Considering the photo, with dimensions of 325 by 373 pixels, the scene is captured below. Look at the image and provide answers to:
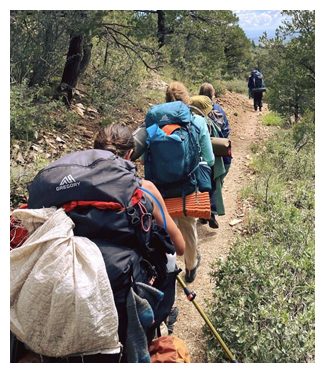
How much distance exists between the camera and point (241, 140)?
11625 mm

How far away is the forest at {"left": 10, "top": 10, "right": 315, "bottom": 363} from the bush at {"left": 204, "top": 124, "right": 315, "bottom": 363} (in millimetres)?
11

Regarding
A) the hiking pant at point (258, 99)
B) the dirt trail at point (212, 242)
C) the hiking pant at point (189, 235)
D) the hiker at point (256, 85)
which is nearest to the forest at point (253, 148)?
the dirt trail at point (212, 242)

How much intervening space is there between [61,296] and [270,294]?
2242mm

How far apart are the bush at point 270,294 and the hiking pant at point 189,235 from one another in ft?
1.18

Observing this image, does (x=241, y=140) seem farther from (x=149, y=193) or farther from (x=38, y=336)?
(x=38, y=336)

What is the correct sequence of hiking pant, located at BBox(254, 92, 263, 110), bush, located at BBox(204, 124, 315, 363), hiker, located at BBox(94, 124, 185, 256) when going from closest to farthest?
hiker, located at BBox(94, 124, 185, 256) → bush, located at BBox(204, 124, 315, 363) → hiking pant, located at BBox(254, 92, 263, 110)

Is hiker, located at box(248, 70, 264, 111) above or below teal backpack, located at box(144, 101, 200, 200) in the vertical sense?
above

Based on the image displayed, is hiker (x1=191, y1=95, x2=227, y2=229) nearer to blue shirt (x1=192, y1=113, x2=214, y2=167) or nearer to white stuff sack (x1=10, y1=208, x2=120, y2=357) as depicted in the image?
blue shirt (x1=192, y1=113, x2=214, y2=167)

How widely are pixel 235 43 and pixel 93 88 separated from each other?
22244 millimetres

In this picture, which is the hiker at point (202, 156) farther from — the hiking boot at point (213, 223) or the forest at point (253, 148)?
the hiking boot at point (213, 223)

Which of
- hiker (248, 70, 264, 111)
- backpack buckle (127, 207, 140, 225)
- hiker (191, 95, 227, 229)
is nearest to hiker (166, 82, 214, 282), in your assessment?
hiker (191, 95, 227, 229)

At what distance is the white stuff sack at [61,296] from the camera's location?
162 cm

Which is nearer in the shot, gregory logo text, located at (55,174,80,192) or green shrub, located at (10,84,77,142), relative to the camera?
gregory logo text, located at (55,174,80,192)

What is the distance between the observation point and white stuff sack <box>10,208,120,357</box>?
1.62 m
